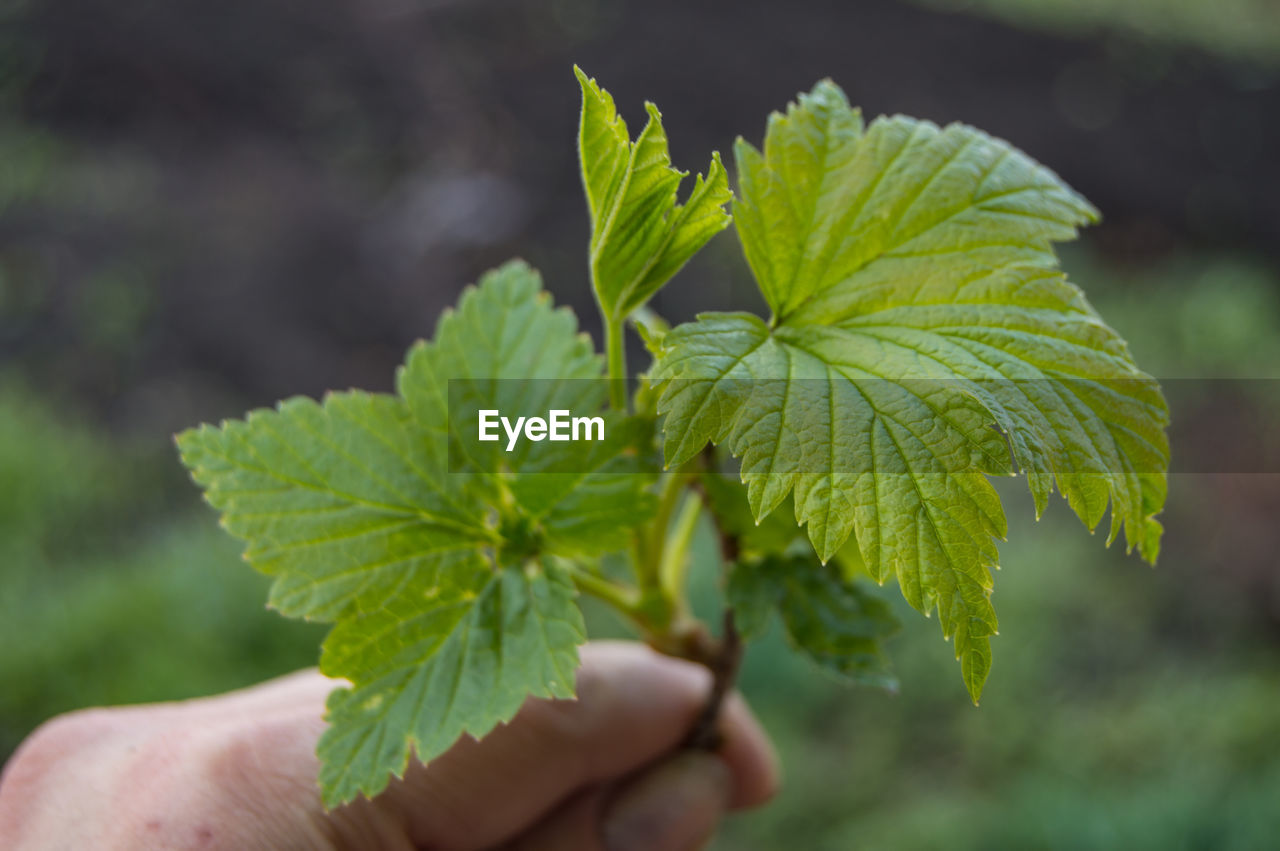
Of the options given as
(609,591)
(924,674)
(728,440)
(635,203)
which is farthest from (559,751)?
(924,674)

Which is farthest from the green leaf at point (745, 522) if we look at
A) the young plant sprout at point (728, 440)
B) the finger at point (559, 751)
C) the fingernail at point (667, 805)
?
the fingernail at point (667, 805)

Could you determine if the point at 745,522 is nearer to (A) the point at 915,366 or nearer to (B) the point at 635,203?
(A) the point at 915,366

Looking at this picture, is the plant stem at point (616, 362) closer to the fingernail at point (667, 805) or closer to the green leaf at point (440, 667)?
the green leaf at point (440, 667)

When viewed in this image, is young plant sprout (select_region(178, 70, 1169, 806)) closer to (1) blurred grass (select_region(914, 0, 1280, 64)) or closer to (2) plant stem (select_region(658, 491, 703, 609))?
(2) plant stem (select_region(658, 491, 703, 609))

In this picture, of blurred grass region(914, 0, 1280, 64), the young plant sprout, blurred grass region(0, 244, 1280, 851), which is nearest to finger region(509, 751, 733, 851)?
the young plant sprout

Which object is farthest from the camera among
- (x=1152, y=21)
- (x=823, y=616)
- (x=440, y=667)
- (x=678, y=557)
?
(x=1152, y=21)
